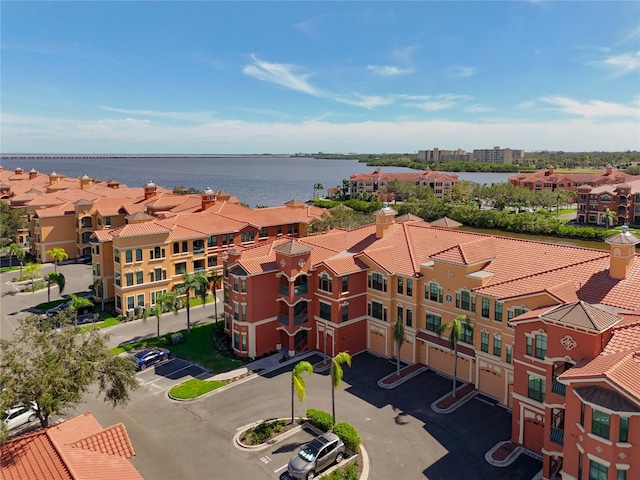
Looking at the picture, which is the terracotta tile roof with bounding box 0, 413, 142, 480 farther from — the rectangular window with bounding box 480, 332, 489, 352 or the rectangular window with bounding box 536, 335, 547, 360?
the rectangular window with bounding box 480, 332, 489, 352

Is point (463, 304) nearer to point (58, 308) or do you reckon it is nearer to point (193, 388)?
point (193, 388)

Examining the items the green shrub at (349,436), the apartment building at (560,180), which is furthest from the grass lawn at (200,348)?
the apartment building at (560,180)

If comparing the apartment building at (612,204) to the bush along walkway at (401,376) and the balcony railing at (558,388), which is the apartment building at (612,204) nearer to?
the bush along walkway at (401,376)

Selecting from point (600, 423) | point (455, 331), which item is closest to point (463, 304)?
point (455, 331)

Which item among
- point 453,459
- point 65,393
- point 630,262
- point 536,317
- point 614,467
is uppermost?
point 630,262

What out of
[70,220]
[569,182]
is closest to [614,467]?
[70,220]

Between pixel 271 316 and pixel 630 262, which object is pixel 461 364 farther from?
pixel 271 316
